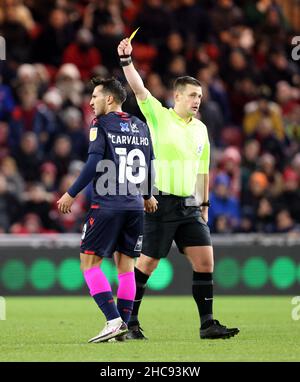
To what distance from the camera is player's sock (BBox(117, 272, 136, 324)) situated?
9.32 metres

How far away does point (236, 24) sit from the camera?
792 inches

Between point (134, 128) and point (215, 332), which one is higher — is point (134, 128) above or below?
above

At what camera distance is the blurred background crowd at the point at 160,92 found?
16.1 meters

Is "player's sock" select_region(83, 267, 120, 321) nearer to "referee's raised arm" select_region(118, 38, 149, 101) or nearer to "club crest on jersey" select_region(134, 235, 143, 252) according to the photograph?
"club crest on jersey" select_region(134, 235, 143, 252)

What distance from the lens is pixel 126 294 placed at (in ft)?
30.7

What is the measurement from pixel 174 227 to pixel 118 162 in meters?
0.77

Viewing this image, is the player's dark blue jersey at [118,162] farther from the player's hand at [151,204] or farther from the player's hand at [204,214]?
the player's hand at [204,214]

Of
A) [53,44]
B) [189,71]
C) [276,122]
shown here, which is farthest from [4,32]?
[276,122]

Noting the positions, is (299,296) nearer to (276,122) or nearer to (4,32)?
(276,122)

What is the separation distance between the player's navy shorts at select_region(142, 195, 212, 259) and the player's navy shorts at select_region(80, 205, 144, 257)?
1.12 ft

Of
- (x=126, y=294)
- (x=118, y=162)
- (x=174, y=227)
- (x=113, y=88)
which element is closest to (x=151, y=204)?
(x=174, y=227)

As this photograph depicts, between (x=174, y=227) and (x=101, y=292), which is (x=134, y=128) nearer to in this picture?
(x=174, y=227)

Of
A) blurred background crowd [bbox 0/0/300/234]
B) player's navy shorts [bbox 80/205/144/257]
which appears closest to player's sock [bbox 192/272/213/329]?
player's navy shorts [bbox 80/205/144/257]

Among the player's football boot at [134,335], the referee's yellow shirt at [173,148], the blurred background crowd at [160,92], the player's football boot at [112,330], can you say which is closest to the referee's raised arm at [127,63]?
the referee's yellow shirt at [173,148]
